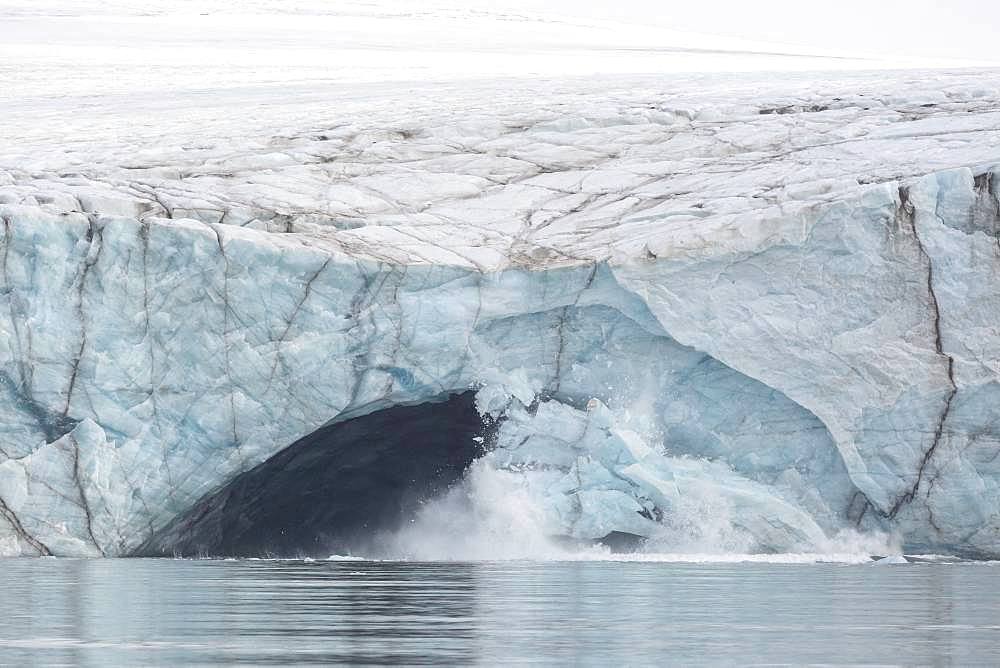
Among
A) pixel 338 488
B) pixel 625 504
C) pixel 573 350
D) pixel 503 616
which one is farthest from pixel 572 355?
pixel 503 616

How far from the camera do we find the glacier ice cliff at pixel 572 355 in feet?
34.2

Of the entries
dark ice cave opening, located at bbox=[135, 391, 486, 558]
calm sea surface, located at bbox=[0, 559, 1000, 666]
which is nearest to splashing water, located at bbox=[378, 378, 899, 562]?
dark ice cave opening, located at bbox=[135, 391, 486, 558]

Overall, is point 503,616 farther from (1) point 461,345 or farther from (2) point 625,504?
(1) point 461,345

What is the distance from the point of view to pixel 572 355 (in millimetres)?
10961

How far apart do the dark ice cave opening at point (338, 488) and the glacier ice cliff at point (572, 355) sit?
1.60ft

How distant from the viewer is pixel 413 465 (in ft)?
40.8

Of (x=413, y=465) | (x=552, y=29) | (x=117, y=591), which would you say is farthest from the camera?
(x=552, y=29)

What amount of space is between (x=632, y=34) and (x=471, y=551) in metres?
15.1

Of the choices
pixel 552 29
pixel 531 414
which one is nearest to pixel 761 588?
pixel 531 414

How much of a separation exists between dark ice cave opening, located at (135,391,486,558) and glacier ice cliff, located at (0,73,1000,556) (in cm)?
49

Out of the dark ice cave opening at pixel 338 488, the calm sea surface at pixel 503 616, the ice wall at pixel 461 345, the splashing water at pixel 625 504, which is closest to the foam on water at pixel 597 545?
the splashing water at pixel 625 504

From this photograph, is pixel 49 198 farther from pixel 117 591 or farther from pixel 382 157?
pixel 117 591

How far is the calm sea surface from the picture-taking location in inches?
185

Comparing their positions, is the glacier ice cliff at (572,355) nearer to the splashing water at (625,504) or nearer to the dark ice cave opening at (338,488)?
the splashing water at (625,504)
